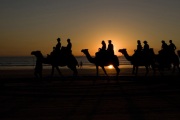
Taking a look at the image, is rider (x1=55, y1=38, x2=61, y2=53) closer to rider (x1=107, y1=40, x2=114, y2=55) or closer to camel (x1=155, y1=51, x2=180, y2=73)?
rider (x1=107, y1=40, x2=114, y2=55)

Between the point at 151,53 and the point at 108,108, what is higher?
the point at 151,53

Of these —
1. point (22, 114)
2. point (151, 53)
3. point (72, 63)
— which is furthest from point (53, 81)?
point (22, 114)

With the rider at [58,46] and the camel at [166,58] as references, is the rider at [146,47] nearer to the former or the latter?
the camel at [166,58]

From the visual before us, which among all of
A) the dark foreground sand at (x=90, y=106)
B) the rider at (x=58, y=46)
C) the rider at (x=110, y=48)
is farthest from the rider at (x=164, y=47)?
the dark foreground sand at (x=90, y=106)

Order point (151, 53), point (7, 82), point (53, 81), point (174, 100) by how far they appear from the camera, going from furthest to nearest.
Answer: point (151, 53), point (53, 81), point (7, 82), point (174, 100)

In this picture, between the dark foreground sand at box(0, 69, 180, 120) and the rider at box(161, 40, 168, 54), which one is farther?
the rider at box(161, 40, 168, 54)

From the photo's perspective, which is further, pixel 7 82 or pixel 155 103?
pixel 7 82

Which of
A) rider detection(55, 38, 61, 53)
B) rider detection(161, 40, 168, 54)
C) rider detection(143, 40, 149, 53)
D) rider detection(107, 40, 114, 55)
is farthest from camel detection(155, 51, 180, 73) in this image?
rider detection(55, 38, 61, 53)

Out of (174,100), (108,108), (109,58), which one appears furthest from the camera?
(109,58)

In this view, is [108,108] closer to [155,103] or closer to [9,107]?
[155,103]

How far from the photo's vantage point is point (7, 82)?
18.5 meters

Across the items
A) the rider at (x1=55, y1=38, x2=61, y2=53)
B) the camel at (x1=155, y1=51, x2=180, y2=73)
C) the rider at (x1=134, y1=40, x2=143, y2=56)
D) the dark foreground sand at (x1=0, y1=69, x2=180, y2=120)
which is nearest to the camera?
the dark foreground sand at (x1=0, y1=69, x2=180, y2=120)

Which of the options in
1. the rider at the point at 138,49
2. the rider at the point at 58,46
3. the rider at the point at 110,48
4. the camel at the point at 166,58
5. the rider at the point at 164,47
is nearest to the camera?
the rider at the point at 58,46

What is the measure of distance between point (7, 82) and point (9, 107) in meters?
8.84
